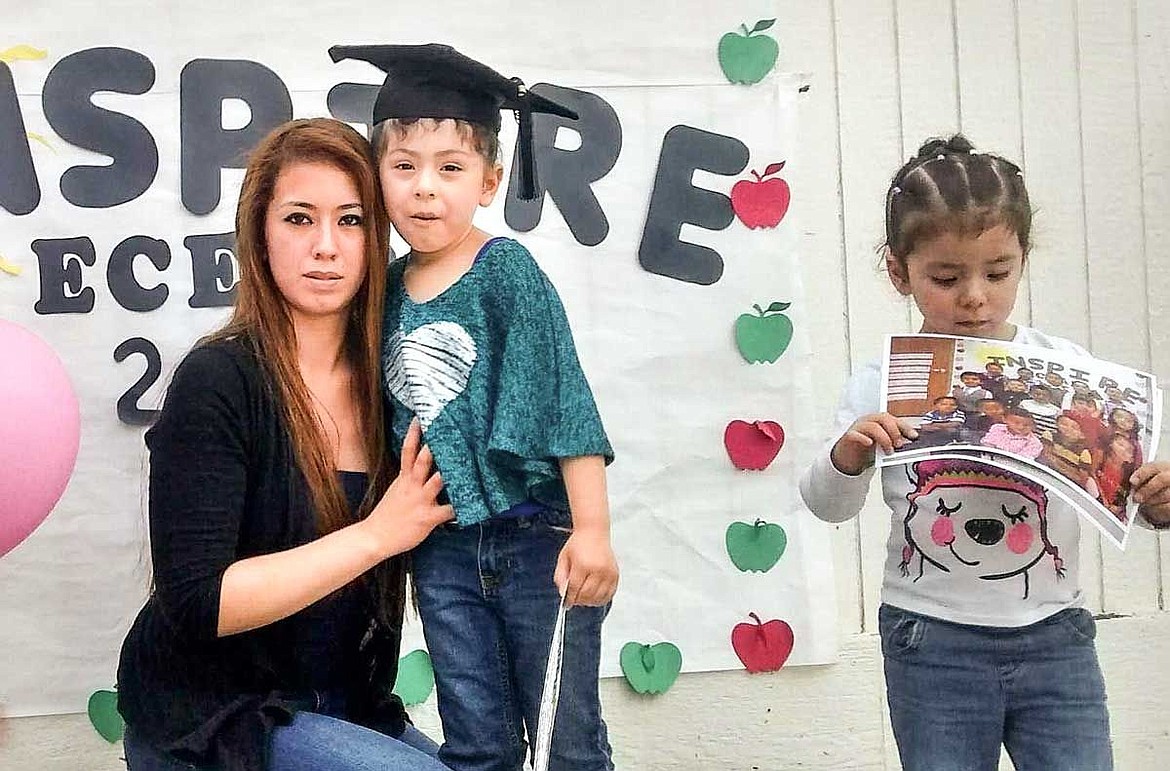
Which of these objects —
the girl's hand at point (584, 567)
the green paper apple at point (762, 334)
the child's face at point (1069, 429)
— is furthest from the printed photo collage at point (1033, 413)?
the green paper apple at point (762, 334)

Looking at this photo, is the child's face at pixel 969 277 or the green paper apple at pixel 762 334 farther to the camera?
the green paper apple at pixel 762 334

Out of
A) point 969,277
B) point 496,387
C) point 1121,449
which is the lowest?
point 1121,449

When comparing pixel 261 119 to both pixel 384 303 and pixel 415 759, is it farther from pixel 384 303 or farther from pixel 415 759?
pixel 415 759

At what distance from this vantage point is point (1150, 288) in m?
2.47

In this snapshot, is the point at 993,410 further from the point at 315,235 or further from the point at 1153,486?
the point at 315,235

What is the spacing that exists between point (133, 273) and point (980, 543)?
1493 millimetres

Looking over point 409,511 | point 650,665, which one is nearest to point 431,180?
point 409,511

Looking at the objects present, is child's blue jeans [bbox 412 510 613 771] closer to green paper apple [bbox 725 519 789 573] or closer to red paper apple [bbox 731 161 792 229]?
green paper apple [bbox 725 519 789 573]

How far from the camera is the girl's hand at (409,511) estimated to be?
1438mm

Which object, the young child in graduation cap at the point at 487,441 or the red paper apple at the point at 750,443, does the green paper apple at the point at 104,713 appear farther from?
the red paper apple at the point at 750,443

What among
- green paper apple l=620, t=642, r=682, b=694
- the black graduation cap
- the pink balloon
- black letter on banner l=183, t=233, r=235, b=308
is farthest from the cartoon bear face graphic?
black letter on banner l=183, t=233, r=235, b=308

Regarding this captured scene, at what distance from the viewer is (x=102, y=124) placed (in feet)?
7.12

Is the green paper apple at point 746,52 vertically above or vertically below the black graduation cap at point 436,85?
above

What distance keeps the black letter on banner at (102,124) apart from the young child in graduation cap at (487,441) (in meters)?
0.82
